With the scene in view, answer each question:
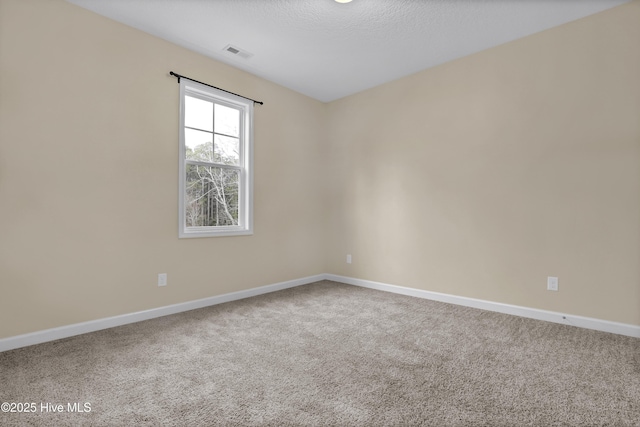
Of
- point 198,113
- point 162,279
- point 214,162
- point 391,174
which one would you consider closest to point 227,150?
point 214,162

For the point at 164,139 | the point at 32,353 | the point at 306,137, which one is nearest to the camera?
the point at 32,353

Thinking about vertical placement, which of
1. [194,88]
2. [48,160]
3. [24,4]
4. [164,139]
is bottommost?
[48,160]

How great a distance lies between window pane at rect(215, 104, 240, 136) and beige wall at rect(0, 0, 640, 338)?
10.4 inches

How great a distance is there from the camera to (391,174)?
4.09m

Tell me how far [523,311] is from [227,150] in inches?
138

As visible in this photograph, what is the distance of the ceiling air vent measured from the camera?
3.27 metres

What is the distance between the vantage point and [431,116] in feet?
12.2

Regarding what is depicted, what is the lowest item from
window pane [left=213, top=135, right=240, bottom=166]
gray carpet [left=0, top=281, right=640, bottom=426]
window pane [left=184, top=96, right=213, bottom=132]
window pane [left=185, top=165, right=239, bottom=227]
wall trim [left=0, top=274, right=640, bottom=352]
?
gray carpet [left=0, top=281, right=640, bottom=426]

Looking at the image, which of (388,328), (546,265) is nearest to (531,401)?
(388,328)

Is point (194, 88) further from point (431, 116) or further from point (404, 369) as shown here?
point (404, 369)

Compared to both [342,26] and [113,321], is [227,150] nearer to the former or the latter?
[342,26]

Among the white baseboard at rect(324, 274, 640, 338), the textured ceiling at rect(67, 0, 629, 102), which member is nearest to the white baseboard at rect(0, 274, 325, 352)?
the white baseboard at rect(324, 274, 640, 338)

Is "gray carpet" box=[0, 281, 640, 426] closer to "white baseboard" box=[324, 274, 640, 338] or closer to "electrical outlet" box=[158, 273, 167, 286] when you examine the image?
"white baseboard" box=[324, 274, 640, 338]

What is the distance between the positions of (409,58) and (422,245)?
2.11 meters
